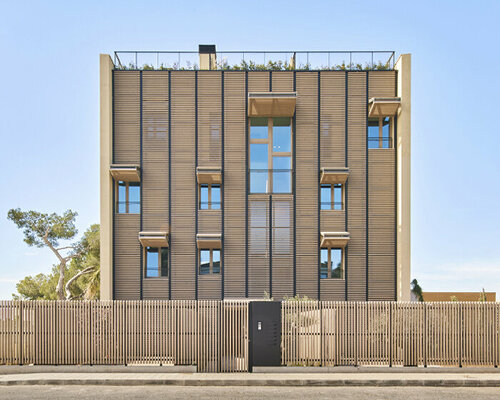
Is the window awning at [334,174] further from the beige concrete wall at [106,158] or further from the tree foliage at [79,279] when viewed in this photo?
the tree foliage at [79,279]

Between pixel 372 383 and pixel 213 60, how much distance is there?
17.9m

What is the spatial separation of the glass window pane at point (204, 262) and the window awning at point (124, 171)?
5.08 m

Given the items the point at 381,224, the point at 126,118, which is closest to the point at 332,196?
the point at 381,224

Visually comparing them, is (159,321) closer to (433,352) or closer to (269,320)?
(269,320)

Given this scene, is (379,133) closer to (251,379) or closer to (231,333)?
(231,333)

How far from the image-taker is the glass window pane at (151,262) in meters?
22.2

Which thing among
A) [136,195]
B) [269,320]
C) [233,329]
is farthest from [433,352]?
[136,195]

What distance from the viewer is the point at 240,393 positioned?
11633 millimetres

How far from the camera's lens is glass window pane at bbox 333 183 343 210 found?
22.5 m

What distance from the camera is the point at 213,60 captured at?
938 inches

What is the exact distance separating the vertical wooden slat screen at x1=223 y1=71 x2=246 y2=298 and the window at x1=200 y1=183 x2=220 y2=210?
504 mm

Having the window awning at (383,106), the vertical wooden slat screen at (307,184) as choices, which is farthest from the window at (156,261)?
the window awning at (383,106)

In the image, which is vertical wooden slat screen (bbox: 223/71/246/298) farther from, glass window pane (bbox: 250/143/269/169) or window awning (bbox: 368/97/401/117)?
window awning (bbox: 368/97/401/117)

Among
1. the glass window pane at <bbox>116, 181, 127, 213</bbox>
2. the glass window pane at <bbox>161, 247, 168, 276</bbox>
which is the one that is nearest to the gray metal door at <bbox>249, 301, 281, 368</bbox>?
the glass window pane at <bbox>161, 247, 168, 276</bbox>
